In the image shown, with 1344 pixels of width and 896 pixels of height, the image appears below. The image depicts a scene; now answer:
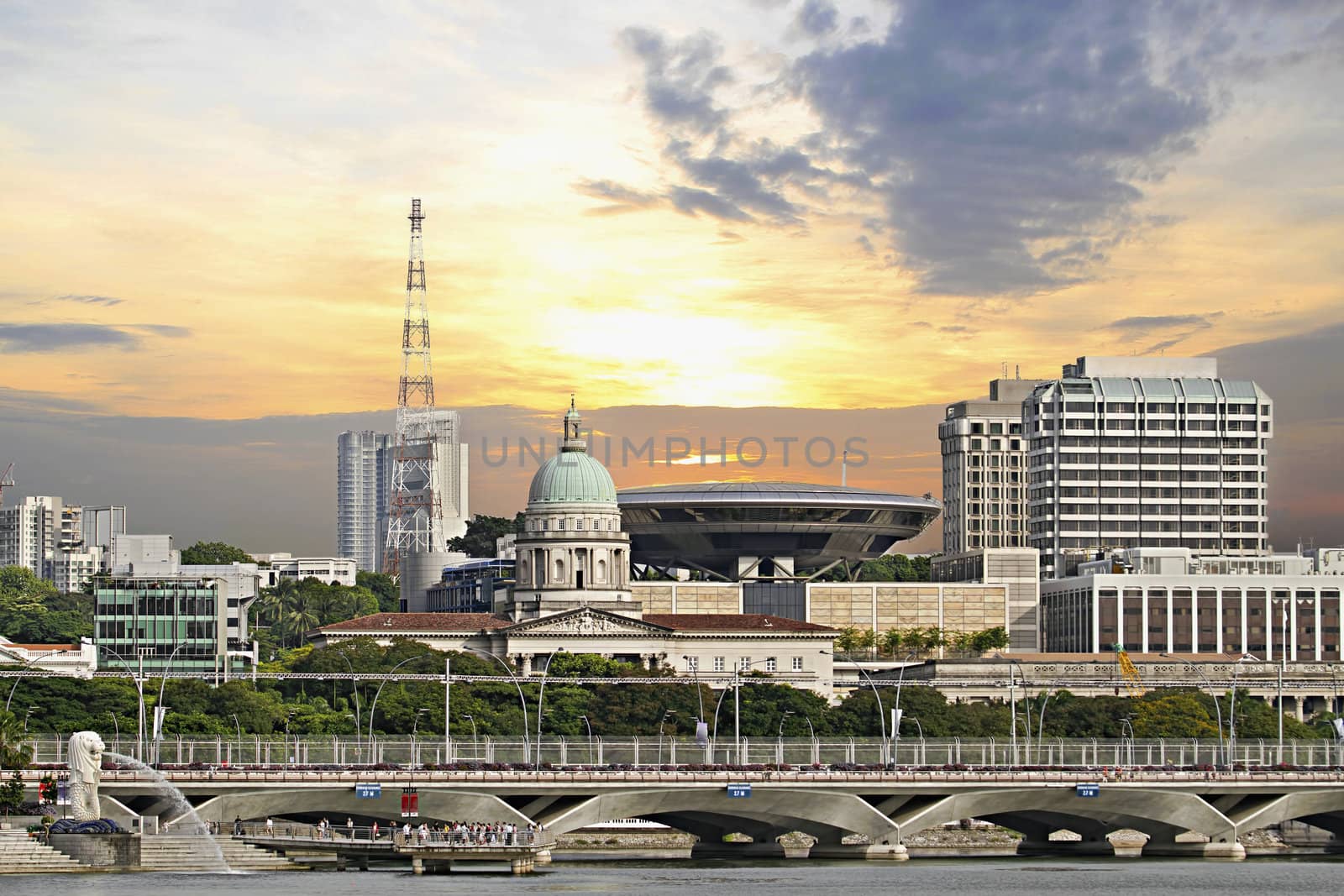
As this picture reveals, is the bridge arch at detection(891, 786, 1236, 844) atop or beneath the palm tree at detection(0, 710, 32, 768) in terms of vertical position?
beneath

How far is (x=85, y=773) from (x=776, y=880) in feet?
119

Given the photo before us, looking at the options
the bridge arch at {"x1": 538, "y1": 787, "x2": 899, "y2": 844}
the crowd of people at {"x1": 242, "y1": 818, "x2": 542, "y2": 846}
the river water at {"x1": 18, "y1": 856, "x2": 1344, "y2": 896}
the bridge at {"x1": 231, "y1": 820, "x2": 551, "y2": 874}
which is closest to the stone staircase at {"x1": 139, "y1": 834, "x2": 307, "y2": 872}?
the river water at {"x1": 18, "y1": 856, "x2": 1344, "y2": 896}

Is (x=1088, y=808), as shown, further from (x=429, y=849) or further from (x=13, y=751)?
(x=13, y=751)

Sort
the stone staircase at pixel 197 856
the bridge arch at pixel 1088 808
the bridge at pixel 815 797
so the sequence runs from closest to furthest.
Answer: the stone staircase at pixel 197 856, the bridge at pixel 815 797, the bridge arch at pixel 1088 808

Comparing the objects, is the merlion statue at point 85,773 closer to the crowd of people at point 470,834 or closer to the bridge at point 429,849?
the crowd of people at point 470,834

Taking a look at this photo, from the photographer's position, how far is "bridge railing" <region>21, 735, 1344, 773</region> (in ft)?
461

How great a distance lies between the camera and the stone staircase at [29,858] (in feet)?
407

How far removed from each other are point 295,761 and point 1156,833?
54.3 metres

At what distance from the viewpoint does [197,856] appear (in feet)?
436

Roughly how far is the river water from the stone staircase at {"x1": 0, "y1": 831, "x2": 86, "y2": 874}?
100 cm

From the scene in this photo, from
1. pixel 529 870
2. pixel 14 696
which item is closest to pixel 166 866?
pixel 529 870

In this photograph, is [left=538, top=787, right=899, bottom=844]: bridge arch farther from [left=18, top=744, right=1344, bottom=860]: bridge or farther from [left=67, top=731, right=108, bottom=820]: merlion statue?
[left=67, top=731, right=108, bottom=820]: merlion statue

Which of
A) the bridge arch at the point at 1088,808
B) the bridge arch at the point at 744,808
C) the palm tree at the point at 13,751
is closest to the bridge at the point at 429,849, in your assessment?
the bridge arch at the point at 744,808

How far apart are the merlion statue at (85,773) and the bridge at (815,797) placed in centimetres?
347
